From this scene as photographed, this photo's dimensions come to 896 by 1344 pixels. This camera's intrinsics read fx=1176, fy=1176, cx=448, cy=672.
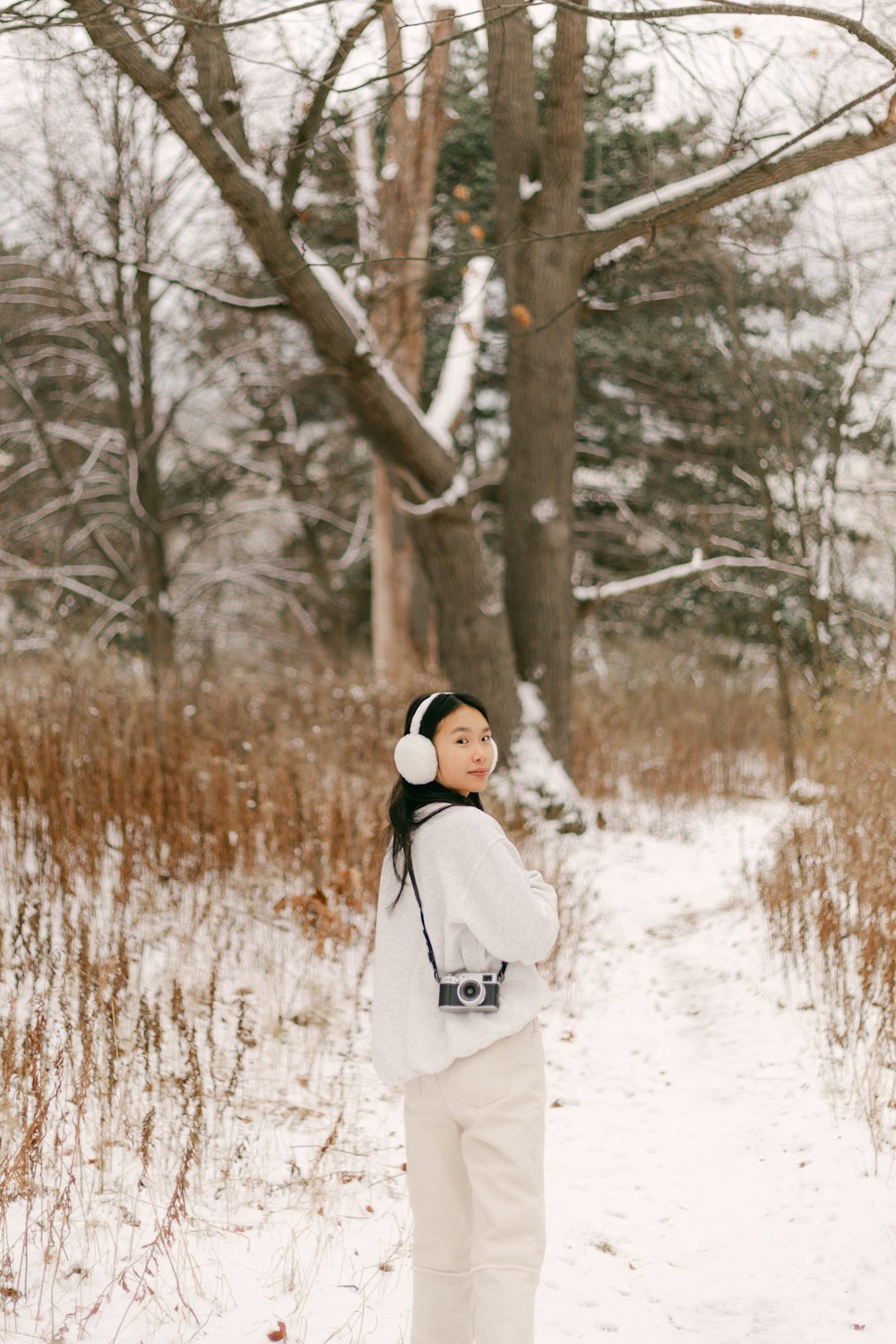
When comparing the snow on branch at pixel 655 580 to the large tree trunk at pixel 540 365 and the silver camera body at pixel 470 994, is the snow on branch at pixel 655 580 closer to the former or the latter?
the large tree trunk at pixel 540 365

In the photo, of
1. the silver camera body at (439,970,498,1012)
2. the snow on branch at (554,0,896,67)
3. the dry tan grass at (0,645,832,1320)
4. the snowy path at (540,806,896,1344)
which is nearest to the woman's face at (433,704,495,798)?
the silver camera body at (439,970,498,1012)

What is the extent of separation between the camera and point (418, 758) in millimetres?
2576

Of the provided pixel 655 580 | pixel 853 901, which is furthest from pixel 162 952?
pixel 655 580

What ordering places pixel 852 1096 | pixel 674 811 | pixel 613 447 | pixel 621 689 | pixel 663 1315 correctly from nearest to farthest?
pixel 663 1315
pixel 852 1096
pixel 674 811
pixel 621 689
pixel 613 447

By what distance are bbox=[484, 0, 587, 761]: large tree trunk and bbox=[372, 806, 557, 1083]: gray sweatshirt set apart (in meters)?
6.34

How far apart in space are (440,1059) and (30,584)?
1370 centimetres

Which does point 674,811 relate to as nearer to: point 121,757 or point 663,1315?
point 121,757

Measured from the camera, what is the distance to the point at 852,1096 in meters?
4.39

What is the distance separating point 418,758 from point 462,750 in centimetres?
10

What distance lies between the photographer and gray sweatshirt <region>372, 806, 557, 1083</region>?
7.94 feet

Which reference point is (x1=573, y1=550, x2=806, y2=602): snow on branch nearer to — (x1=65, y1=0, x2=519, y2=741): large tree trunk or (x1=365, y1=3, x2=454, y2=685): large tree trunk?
(x1=65, y1=0, x2=519, y2=741): large tree trunk

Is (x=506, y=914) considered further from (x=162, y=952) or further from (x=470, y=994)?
(x=162, y=952)

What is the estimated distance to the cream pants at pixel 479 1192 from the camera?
2.37 m

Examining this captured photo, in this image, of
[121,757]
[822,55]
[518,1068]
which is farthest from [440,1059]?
[822,55]
